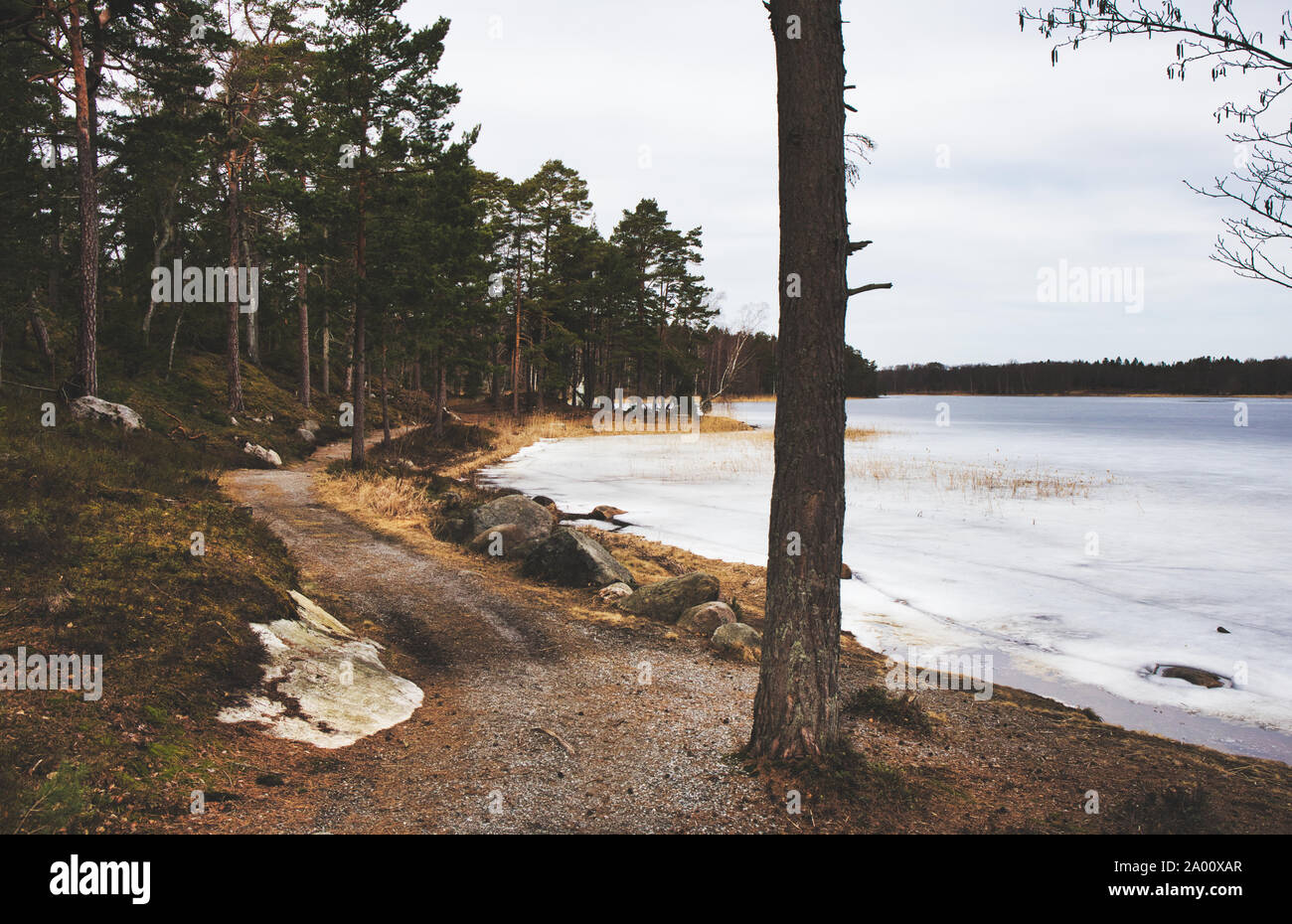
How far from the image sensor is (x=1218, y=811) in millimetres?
4887

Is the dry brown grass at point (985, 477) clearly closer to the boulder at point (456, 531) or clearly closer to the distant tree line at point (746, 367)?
the boulder at point (456, 531)

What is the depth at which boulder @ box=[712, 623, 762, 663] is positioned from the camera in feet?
26.8

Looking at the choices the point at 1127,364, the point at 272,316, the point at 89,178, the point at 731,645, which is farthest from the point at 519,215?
the point at 1127,364

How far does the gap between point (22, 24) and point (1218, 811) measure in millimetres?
23452

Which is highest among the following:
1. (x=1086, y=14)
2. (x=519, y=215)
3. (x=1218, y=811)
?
(x=519, y=215)

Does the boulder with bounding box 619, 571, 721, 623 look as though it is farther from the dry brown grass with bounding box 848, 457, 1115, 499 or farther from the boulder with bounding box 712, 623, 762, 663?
the dry brown grass with bounding box 848, 457, 1115, 499

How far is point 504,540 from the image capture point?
1240 cm

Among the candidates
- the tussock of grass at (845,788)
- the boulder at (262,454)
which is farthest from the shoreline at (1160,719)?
the boulder at (262,454)

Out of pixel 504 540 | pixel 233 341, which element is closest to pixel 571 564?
pixel 504 540

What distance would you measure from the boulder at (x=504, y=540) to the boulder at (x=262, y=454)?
1250 cm

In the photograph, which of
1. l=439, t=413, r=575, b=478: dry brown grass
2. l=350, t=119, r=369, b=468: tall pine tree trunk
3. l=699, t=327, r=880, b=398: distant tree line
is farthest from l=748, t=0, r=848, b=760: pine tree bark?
l=699, t=327, r=880, b=398: distant tree line

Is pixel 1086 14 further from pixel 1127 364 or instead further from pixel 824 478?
pixel 1127 364

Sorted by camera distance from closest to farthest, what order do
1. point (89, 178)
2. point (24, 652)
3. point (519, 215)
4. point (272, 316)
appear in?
point (24, 652) < point (89, 178) < point (272, 316) < point (519, 215)

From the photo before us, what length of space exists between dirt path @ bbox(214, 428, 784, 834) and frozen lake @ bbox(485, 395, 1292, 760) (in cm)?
440
